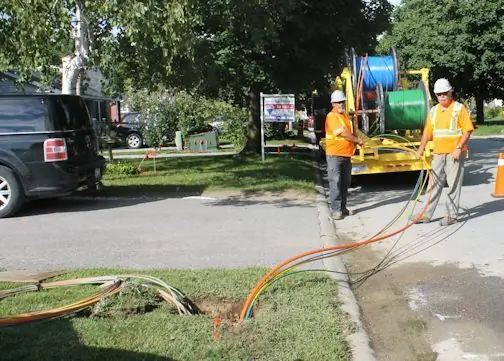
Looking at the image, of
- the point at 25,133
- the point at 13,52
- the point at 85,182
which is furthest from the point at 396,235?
the point at 13,52

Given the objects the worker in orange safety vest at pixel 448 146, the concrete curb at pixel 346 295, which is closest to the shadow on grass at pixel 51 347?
the concrete curb at pixel 346 295

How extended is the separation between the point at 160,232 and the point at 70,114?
118 inches

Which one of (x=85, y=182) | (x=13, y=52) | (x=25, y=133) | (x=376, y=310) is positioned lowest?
(x=376, y=310)

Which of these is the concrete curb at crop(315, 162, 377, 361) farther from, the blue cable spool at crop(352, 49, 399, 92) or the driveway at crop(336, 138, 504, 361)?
the blue cable spool at crop(352, 49, 399, 92)

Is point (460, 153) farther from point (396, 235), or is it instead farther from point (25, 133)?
point (25, 133)

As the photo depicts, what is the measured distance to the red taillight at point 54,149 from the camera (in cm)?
941

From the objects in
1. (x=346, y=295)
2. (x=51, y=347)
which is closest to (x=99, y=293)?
(x=51, y=347)

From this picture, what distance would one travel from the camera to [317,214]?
9.43 meters

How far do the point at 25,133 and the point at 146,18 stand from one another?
2.96 meters

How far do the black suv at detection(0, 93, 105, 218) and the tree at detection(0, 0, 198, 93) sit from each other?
1.00 metres

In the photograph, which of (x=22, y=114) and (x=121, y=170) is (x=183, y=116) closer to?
(x=121, y=170)

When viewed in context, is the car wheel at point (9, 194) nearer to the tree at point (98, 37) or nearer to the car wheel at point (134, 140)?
the tree at point (98, 37)

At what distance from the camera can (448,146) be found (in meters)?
8.20

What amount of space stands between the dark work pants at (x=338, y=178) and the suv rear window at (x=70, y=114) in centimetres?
429
